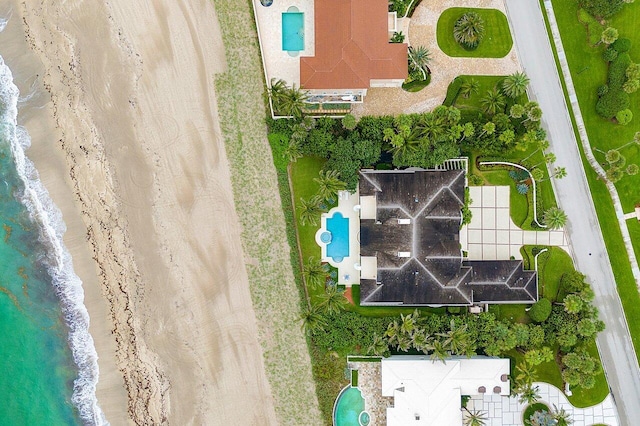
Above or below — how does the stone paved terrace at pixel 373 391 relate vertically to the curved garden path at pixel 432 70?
below

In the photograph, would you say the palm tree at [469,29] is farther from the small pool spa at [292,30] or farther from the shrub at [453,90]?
the small pool spa at [292,30]

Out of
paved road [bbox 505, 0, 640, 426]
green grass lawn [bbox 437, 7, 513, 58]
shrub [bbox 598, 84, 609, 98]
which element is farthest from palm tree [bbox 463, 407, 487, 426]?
green grass lawn [bbox 437, 7, 513, 58]

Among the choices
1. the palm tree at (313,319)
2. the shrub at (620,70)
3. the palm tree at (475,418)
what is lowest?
the palm tree at (475,418)

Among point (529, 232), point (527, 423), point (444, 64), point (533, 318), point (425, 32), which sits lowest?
point (527, 423)

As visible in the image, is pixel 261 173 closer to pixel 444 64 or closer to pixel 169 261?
pixel 169 261

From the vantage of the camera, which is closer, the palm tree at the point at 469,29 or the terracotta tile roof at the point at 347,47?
the terracotta tile roof at the point at 347,47

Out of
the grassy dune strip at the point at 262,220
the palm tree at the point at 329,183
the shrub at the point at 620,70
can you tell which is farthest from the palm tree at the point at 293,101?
the shrub at the point at 620,70

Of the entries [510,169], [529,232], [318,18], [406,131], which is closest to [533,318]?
[529,232]

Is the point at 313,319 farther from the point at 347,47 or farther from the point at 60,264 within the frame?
the point at 60,264
